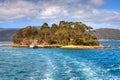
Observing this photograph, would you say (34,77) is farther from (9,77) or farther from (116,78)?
(116,78)

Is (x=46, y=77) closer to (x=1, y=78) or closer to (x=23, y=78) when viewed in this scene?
(x=23, y=78)

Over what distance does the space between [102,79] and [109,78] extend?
88.6 inches

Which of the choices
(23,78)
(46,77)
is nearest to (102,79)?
(46,77)

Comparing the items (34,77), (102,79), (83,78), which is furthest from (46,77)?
(102,79)

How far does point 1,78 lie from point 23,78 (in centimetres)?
369

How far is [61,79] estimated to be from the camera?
50469mm

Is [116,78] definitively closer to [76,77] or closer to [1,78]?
[76,77]

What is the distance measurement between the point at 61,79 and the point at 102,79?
691 centimetres

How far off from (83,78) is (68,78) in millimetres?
2521

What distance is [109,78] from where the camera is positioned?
52938 mm

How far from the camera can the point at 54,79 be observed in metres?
50.3

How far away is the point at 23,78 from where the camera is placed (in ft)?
170

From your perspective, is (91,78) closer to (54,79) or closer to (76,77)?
(76,77)

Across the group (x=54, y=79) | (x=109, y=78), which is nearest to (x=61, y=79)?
(x=54, y=79)
